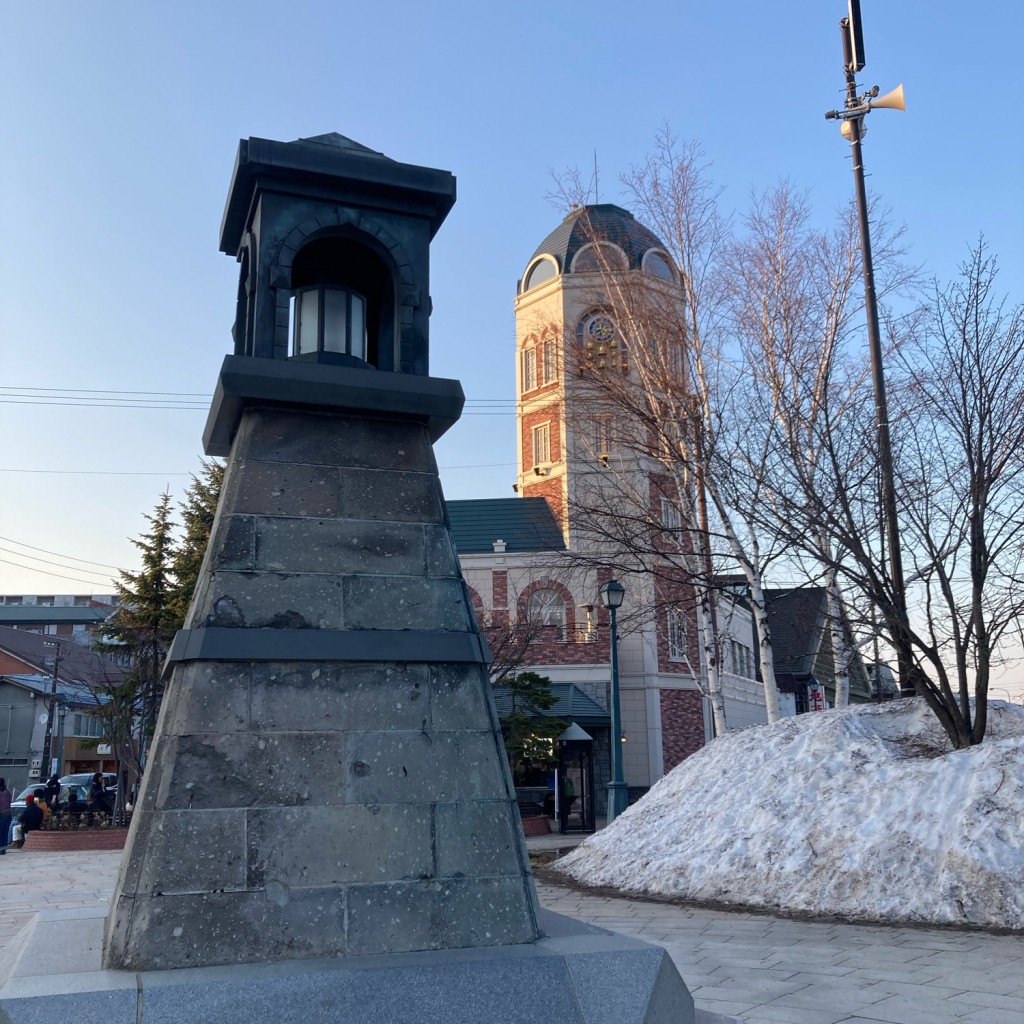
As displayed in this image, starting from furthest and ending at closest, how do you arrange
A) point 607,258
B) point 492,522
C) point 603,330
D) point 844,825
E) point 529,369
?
point 529,369, point 492,522, point 607,258, point 603,330, point 844,825

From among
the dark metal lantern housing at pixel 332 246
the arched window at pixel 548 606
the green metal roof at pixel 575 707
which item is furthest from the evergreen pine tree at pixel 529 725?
the dark metal lantern housing at pixel 332 246

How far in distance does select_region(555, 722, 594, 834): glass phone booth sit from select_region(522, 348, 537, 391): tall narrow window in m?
13.1

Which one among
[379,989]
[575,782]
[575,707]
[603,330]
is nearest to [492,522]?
[575,707]

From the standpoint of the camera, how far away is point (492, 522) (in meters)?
34.1

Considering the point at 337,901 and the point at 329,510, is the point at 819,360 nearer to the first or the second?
the point at 329,510

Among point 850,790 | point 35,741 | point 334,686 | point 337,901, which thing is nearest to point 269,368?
point 334,686

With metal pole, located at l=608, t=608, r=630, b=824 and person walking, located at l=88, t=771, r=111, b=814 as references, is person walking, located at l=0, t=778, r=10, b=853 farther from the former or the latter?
metal pole, located at l=608, t=608, r=630, b=824

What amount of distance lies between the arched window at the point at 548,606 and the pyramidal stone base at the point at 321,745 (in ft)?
80.1

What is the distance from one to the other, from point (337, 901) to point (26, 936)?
62.5 inches

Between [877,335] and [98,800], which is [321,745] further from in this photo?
[98,800]

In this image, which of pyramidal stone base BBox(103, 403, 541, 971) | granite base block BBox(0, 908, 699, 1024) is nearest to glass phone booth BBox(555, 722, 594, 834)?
pyramidal stone base BBox(103, 403, 541, 971)

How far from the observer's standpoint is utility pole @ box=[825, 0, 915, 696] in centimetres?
1054

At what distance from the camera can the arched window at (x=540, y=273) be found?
34344 mm

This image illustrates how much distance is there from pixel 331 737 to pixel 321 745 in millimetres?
60
